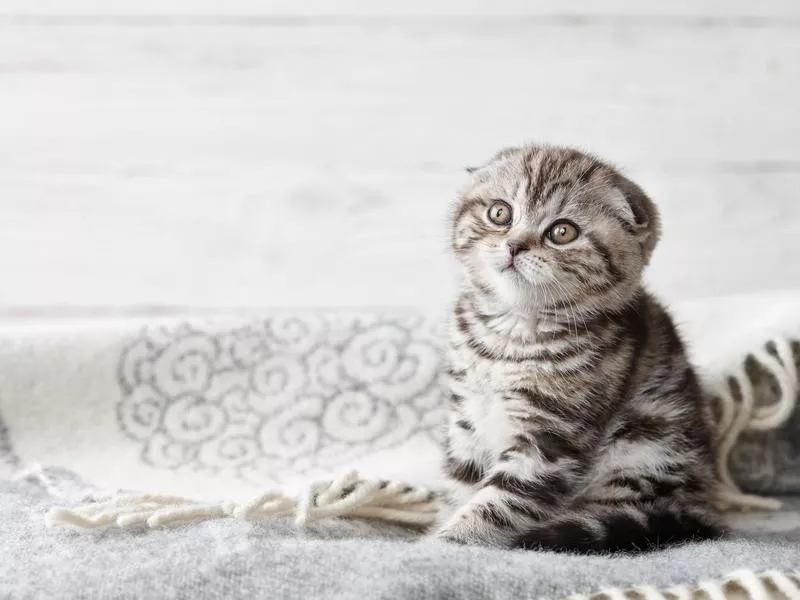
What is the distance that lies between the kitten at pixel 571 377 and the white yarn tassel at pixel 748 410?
9cm

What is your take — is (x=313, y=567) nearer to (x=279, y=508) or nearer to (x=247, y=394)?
(x=279, y=508)

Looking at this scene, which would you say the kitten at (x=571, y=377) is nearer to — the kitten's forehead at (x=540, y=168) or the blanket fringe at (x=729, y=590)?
the kitten's forehead at (x=540, y=168)

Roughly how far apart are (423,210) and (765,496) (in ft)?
2.49

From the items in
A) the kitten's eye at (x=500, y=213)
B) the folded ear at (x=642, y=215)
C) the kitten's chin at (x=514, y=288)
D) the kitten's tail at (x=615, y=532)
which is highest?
the folded ear at (x=642, y=215)

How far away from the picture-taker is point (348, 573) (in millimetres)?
A: 736

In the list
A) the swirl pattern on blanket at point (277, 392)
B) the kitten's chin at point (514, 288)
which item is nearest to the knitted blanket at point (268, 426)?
the swirl pattern on blanket at point (277, 392)

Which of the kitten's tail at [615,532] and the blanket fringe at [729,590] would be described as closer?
the blanket fringe at [729,590]

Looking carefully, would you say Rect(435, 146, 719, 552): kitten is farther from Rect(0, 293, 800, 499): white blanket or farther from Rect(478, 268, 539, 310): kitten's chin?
Rect(0, 293, 800, 499): white blanket

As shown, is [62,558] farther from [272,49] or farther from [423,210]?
[272,49]

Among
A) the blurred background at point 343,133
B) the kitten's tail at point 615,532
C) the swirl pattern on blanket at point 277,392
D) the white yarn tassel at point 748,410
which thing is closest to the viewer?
the kitten's tail at point 615,532

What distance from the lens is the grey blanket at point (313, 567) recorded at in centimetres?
72

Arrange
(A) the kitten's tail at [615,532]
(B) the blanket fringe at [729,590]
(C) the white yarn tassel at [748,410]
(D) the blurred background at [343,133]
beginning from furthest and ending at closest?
(D) the blurred background at [343,133] → (C) the white yarn tassel at [748,410] → (A) the kitten's tail at [615,532] → (B) the blanket fringe at [729,590]

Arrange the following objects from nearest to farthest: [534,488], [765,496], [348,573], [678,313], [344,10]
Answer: [348,573] < [534,488] < [765,496] < [678,313] < [344,10]

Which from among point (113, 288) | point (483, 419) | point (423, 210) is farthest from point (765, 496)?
point (113, 288)
